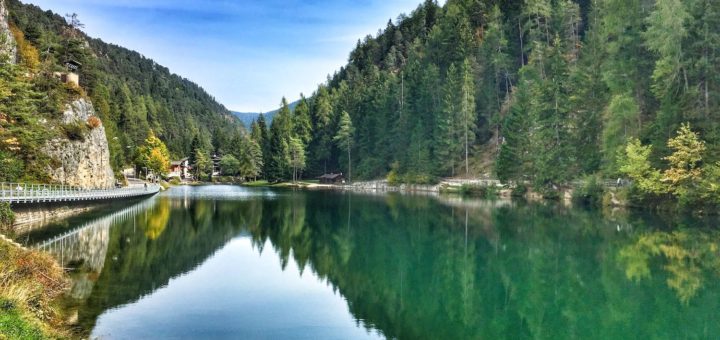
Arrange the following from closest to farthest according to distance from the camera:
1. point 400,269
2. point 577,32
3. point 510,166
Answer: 1. point 400,269
2. point 510,166
3. point 577,32

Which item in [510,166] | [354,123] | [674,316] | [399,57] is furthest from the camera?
[399,57]

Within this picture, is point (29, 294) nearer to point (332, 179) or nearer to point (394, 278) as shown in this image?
point (394, 278)

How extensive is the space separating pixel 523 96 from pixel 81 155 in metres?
58.5

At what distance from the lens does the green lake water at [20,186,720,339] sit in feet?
56.4

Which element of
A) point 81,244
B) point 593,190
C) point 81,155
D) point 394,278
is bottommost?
point 394,278

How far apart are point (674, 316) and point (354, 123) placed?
352 ft

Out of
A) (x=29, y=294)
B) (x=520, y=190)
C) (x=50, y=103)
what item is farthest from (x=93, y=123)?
(x=520, y=190)

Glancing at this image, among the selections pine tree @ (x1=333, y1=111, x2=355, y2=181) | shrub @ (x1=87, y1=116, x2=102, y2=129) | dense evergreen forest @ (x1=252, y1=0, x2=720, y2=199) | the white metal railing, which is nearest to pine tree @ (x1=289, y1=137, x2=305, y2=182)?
dense evergreen forest @ (x1=252, y1=0, x2=720, y2=199)

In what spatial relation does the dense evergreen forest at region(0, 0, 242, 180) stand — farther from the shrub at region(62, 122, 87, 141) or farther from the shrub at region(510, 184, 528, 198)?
the shrub at region(510, 184, 528, 198)

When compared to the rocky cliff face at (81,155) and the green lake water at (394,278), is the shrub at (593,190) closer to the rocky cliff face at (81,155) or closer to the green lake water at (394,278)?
the green lake water at (394,278)

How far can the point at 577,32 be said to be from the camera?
3858 inches

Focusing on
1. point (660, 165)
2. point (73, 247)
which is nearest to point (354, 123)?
point (660, 165)

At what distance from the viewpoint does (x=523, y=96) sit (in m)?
79.4

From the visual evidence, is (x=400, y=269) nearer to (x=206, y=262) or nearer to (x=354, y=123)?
(x=206, y=262)
